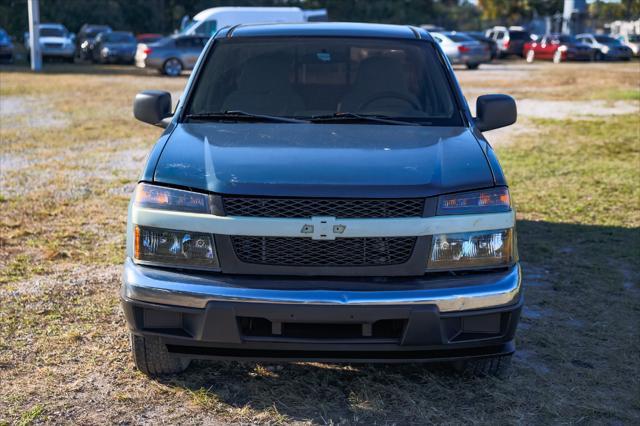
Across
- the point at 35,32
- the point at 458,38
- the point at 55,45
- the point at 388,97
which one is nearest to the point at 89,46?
the point at 55,45

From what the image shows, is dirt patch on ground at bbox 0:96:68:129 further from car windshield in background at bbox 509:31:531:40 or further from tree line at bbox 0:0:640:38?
tree line at bbox 0:0:640:38

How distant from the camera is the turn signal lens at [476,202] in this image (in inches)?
151

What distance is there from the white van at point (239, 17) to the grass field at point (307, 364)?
75.0 ft

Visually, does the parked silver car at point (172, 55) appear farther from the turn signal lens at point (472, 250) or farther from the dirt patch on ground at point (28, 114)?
the turn signal lens at point (472, 250)

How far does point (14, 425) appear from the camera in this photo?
12.5 feet

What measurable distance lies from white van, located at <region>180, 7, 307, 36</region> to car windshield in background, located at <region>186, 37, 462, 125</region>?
28.6 meters

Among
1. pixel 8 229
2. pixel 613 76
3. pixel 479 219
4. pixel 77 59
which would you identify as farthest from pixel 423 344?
pixel 77 59

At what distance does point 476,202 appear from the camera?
3.91 meters

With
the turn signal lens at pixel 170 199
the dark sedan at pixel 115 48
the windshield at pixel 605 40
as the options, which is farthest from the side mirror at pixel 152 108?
the windshield at pixel 605 40

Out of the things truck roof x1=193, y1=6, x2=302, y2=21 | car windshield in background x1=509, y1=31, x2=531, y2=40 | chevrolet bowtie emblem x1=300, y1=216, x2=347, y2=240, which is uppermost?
chevrolet bowtie emblem x1=300, y1=216, x2=347, y2=240

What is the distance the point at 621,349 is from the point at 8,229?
502 cm

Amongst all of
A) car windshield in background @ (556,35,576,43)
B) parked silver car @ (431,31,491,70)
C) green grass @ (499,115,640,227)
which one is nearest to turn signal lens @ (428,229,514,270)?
green grass @ (499,115,640,227)

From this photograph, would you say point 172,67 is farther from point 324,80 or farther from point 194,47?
point 324,80

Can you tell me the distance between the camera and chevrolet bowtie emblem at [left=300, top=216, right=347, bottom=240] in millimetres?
3744
